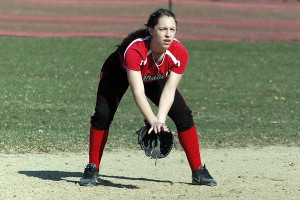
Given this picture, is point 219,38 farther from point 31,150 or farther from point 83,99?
point 31,150

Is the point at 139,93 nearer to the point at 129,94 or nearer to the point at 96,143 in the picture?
the point at 96,143

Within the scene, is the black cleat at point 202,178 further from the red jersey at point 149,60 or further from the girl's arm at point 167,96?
the red jersey at point 149,60

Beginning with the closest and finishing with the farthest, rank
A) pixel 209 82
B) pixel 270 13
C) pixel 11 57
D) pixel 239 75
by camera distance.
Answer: pixel 209 82, pixel 239 75, pixel 11 57, pixel 270 13

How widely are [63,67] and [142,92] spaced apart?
11172 millimetres

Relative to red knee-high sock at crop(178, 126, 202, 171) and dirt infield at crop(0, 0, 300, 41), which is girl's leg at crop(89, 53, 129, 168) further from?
dirt infield at crop(0, 0, 300, 41)

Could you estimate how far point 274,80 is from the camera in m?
A: 17.2

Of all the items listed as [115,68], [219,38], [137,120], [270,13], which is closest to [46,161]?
[115,68]

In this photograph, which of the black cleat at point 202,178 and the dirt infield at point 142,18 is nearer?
the black cleat at point 202,178

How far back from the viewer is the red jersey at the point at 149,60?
7266 millimetres

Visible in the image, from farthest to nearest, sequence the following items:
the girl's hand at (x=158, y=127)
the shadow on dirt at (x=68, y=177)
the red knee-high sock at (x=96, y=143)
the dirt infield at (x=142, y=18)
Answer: the dirt infield at (x=142, y=18) → the shadow on dirt at (x=68, y=177) → the red knee-high sock at (x=96, y=143) → the girl's hand at (x=158, y=127)

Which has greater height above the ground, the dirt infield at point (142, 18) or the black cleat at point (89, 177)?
the black cleat at point (89, 177)

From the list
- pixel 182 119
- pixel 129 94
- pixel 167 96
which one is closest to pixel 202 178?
pixel 182 119

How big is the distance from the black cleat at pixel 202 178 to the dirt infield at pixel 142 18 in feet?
53.7

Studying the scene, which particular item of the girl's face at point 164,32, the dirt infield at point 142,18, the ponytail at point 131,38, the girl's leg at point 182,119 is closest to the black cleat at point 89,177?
the girl's leg at point 182,119
